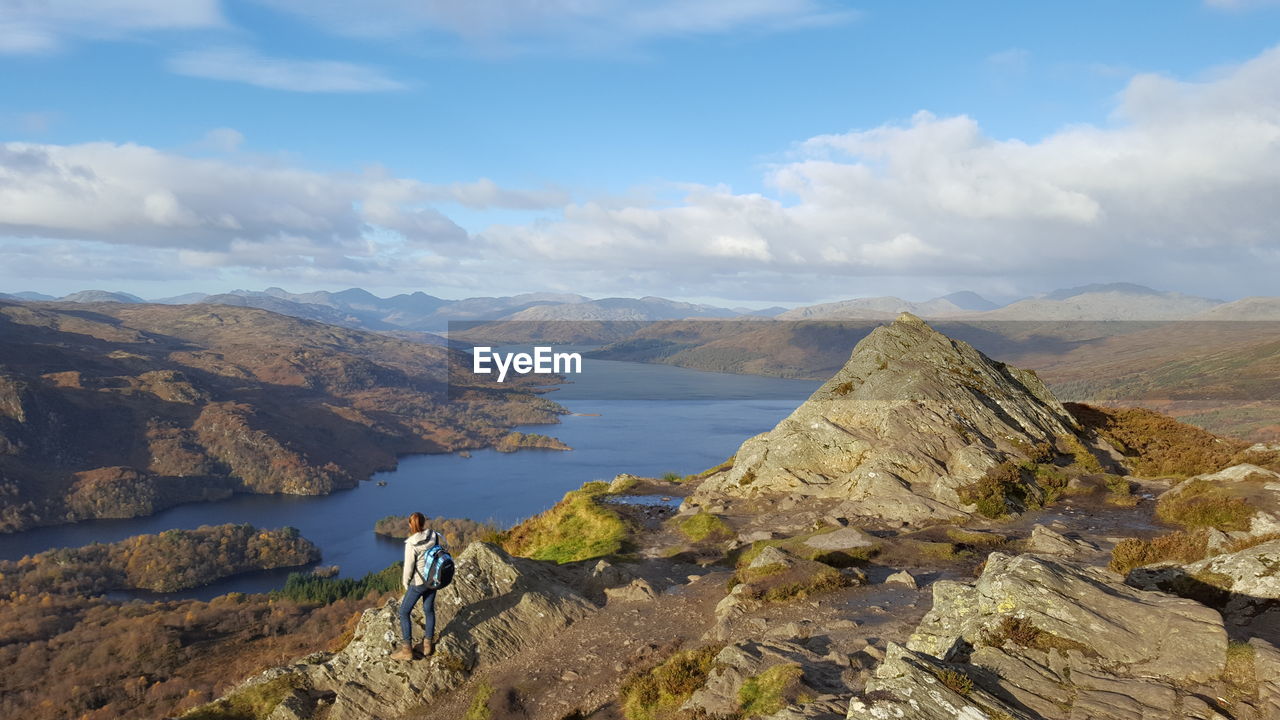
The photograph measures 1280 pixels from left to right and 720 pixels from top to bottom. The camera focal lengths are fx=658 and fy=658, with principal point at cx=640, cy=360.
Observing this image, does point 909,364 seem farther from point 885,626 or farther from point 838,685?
point 838,685

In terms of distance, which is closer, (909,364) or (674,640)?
(674,640)

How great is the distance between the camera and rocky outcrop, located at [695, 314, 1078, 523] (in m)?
31.0

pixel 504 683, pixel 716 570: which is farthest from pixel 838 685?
pixel 716 570

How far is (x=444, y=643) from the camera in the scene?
16719mm

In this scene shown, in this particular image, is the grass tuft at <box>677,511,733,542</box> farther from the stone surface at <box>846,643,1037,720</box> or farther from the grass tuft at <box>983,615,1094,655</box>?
the stone surface at <box>846,643,1037,720</box>

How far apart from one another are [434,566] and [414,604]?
1.07 meters

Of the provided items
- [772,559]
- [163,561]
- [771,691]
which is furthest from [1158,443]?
[163,561]

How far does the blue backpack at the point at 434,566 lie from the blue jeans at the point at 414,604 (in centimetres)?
28

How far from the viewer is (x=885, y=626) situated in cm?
1661

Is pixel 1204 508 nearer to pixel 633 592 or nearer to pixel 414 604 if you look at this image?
pixel 633 592

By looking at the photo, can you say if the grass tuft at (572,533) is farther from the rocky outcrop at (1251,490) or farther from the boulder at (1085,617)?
the rocky outcrop at (1251,490)

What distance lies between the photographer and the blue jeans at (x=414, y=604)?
15.8 meters

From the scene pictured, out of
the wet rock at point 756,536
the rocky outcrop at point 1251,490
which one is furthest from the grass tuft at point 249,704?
the rocky outcrop at point 1251,490

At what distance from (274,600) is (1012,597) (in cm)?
16022
